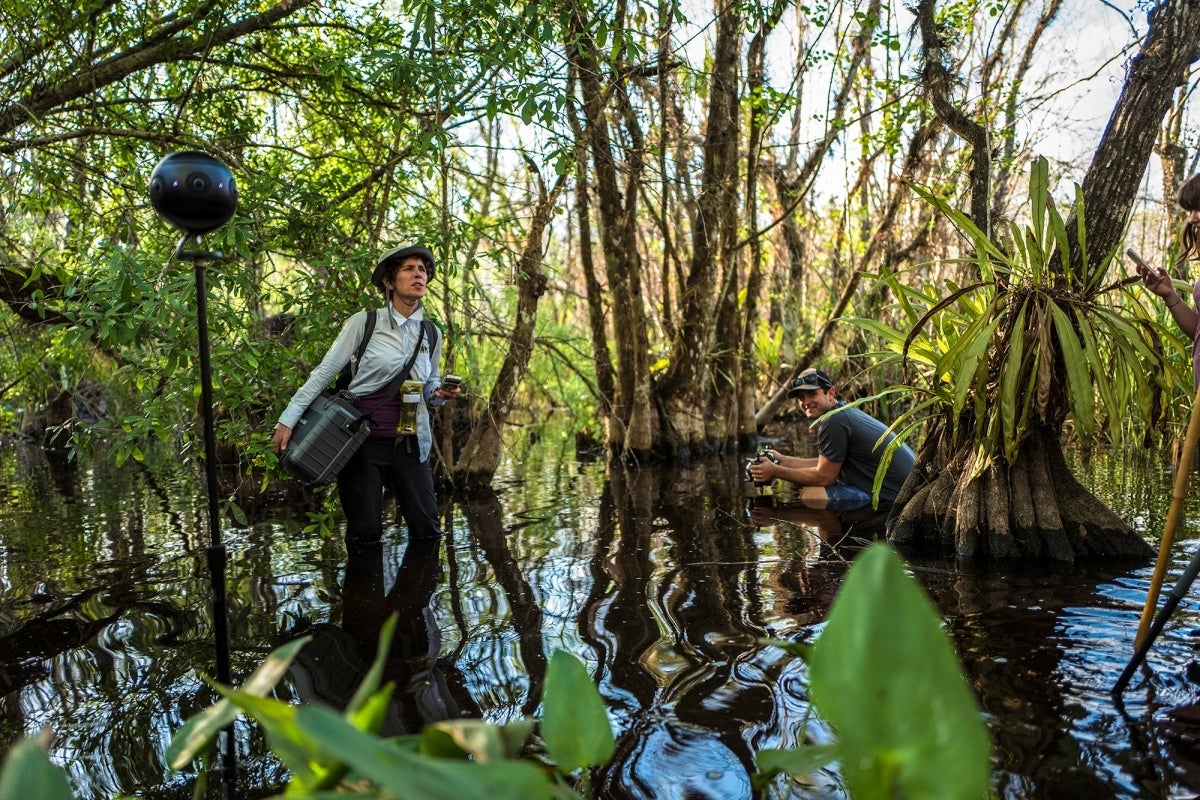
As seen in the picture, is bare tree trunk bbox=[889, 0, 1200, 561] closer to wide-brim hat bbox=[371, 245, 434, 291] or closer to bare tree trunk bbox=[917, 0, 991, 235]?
bare tree trunk bbox=[917, 0, 991, 235]

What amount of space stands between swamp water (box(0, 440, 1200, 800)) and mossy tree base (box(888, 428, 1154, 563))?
0.23 meters

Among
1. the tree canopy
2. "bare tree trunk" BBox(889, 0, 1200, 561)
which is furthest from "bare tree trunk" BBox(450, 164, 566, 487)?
"bare tree trunk" BBox(889, 0, 1200, 561)

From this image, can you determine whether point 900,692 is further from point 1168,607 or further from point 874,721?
point 1168,607

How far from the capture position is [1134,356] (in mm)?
4570

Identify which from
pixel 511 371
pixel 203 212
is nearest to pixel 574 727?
pixel 203 212

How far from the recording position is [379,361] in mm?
5328

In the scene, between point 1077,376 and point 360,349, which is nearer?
point 1077,376

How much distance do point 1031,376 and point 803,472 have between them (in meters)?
2.34

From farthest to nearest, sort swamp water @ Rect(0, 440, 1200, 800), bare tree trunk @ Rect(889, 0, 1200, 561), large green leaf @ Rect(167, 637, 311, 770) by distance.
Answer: bare tree trunk @ Rect(889, 0, 1200, 561), swamp water @ Rect(0, 440, 1200, 800), large green leaf @ Rect(167, 637, 311, 770)

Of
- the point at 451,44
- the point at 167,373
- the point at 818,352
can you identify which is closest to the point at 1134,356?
the point at 451,44

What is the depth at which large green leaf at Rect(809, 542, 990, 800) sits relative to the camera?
933 mm

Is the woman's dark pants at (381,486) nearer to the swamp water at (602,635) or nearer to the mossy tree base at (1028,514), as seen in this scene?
the swamp water at (602,635)

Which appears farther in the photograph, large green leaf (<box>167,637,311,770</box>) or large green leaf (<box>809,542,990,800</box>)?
large green leaf (<box>167,637,311,770</box>)

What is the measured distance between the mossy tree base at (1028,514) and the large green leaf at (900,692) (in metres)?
4.28
